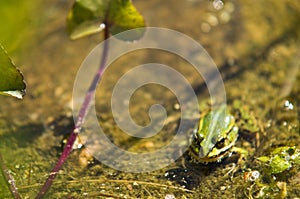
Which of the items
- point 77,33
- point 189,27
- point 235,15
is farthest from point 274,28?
point 77,33

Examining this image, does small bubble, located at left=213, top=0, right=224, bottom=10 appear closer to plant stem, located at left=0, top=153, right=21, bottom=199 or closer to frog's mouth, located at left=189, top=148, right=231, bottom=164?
frog's mouth, located at left=189, top=148, right=231, bottom=164

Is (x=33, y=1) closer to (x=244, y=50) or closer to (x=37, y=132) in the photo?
(x=37, y=132)

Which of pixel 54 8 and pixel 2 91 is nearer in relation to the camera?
pixel 2 91

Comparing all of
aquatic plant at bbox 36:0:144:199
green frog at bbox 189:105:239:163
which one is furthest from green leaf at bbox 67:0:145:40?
green frog at bbox 189:105:239:163

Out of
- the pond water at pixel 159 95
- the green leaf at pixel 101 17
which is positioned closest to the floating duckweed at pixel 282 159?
the pond water at pixel 159 95

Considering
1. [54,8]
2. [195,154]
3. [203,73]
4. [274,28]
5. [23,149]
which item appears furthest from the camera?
[54,8]

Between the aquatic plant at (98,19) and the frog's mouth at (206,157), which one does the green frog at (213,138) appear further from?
the aquatic plant at (98,19)

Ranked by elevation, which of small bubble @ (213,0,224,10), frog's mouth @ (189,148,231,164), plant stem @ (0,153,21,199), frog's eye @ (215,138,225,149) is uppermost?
small bubble @ (213,0,224,10)
